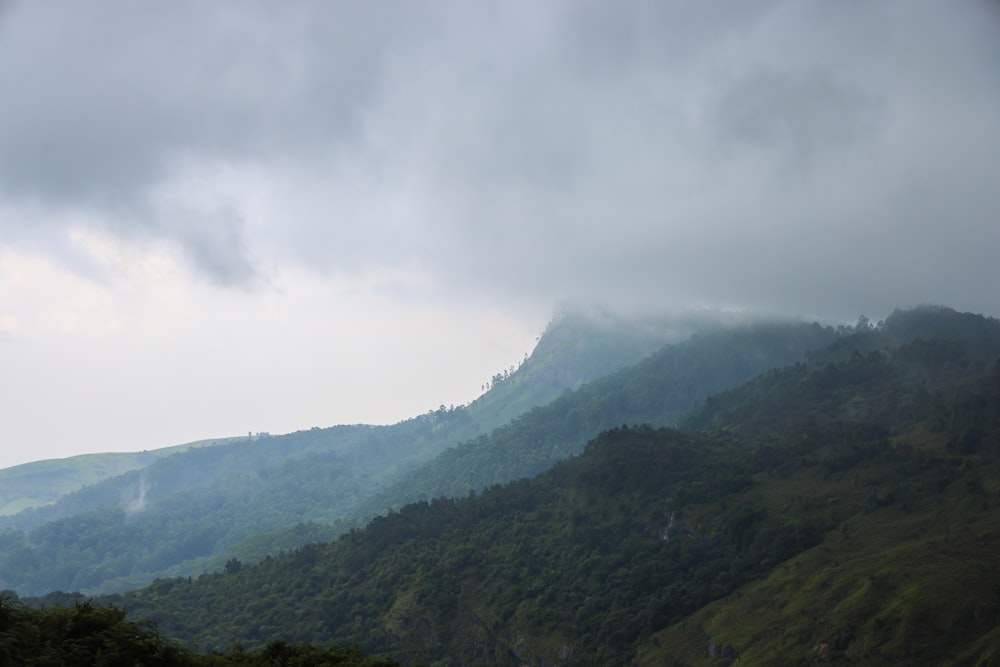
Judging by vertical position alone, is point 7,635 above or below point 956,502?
above

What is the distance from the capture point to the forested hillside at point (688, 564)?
92.2 metres

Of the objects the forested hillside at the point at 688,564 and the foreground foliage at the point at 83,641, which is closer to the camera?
the foreground foliage at the point at 83,641

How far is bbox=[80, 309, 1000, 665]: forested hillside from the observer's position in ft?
302

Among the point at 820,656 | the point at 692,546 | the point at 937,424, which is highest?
the point at 937,424

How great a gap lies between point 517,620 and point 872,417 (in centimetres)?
10467

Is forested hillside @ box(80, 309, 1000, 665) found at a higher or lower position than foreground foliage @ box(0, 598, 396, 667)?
lower

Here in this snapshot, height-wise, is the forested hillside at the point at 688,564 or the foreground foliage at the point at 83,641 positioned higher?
the foreground foliage at the point at 83,641

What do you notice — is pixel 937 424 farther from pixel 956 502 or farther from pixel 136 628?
pixel 136 628

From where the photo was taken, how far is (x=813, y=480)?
144 metres

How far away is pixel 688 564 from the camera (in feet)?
419

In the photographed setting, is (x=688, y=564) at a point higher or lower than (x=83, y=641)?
lower

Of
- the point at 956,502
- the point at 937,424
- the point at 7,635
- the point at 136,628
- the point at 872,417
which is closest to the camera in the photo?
the point at 7,635

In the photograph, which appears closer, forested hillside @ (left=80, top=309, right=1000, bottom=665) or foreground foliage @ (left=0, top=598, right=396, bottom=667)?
foreground foliage @ (left=0, top=598, right=396, bottom=667)

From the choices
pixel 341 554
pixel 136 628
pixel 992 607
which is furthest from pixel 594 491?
pixel 136 628
